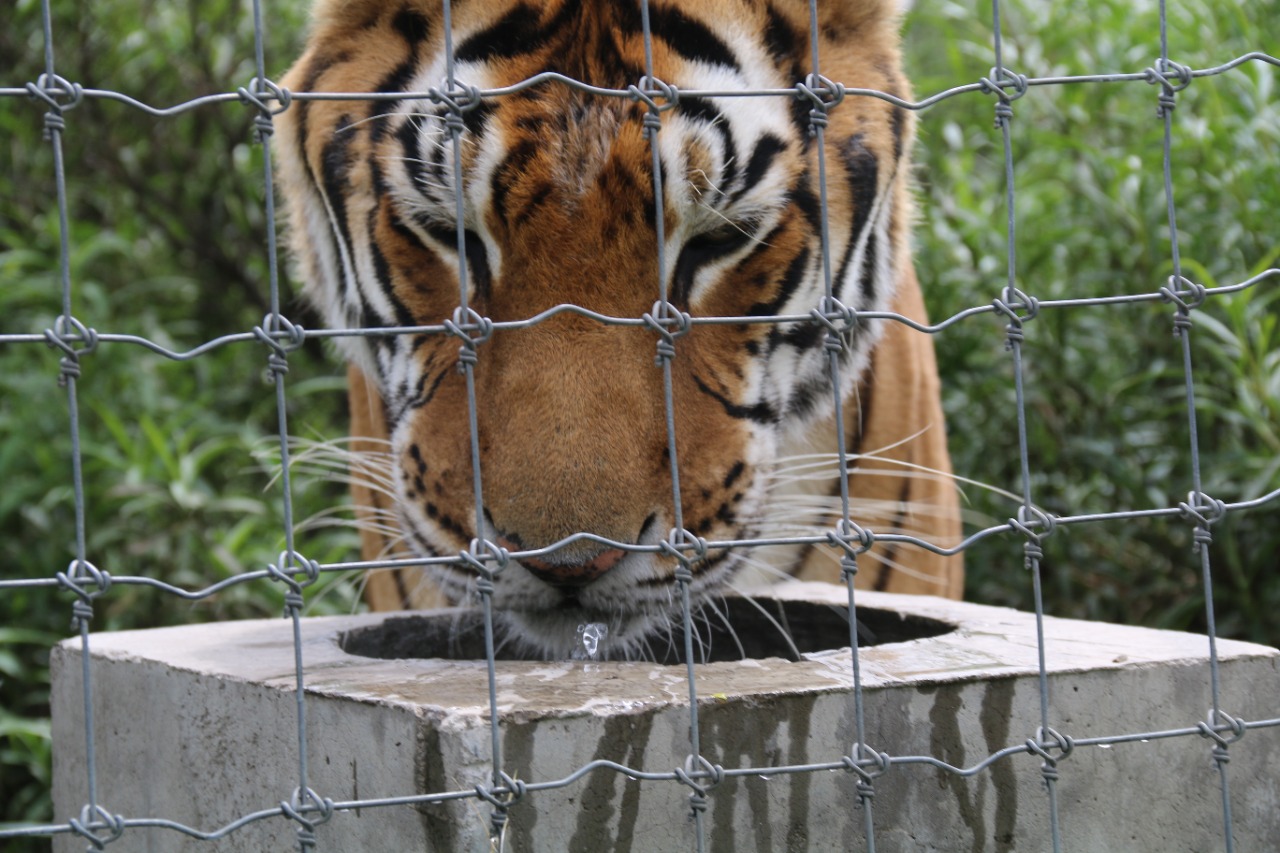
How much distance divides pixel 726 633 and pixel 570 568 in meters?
0.58

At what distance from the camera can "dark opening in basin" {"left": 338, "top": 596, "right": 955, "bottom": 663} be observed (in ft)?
5.50

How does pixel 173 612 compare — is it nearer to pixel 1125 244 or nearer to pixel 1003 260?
pixel 1003 260

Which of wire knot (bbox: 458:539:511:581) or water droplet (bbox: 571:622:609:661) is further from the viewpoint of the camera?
water droplet (bbox: 571:622:609:661)

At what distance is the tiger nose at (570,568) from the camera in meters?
1.31

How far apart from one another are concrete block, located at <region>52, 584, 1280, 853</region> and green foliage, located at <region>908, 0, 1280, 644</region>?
46.8 inches

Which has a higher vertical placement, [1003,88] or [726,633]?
[1003,88]

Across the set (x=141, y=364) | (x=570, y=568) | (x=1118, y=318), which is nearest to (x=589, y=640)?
(x=570, y=568)

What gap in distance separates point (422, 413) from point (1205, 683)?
0.87 m

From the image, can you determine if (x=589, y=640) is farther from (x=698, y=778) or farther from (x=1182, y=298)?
(x=1182, y=298)

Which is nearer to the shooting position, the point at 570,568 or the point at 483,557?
the point at 483,557

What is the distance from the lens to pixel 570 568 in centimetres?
131

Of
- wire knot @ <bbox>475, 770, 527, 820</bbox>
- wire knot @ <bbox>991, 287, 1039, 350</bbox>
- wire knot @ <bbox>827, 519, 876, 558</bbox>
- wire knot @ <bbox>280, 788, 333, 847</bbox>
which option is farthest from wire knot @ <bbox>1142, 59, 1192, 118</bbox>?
wire knot @ <bbox>280, 788, 333, 847</bbox>

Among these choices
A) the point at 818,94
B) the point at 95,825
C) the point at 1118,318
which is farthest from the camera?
the point at 1118,318

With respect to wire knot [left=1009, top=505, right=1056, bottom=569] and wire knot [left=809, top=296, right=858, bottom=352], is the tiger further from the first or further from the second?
wire knot [left=1009, top=505, right=1056, bottom=569]
